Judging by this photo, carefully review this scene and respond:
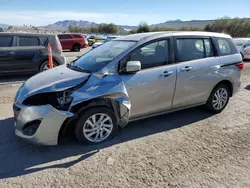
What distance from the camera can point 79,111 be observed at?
3.26 metres

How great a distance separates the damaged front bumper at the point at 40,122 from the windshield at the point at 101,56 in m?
0.95

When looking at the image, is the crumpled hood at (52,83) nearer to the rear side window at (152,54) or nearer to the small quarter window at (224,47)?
the rear side window at (152,54)

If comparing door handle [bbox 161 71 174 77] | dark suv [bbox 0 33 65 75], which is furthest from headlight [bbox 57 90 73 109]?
dark suv [bbox 0 33 65 75]

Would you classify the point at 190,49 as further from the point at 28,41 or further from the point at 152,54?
the point at 28,41

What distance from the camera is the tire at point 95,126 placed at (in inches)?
131

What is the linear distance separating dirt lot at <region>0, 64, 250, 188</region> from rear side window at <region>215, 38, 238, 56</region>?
59.6 inches

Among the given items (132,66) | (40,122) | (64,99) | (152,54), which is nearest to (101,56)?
(132,66)

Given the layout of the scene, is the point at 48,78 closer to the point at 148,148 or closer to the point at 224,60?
the point at 148,148

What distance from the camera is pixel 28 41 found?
808 cm

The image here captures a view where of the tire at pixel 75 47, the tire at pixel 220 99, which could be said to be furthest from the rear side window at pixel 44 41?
the tire at pixel 75 47

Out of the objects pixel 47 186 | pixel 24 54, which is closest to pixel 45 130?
pixel 47 186

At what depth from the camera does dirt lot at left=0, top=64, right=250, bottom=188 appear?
2.71 meters

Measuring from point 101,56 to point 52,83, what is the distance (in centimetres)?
105

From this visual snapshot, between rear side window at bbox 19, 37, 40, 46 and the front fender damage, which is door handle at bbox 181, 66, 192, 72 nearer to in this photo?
the front fender damage
